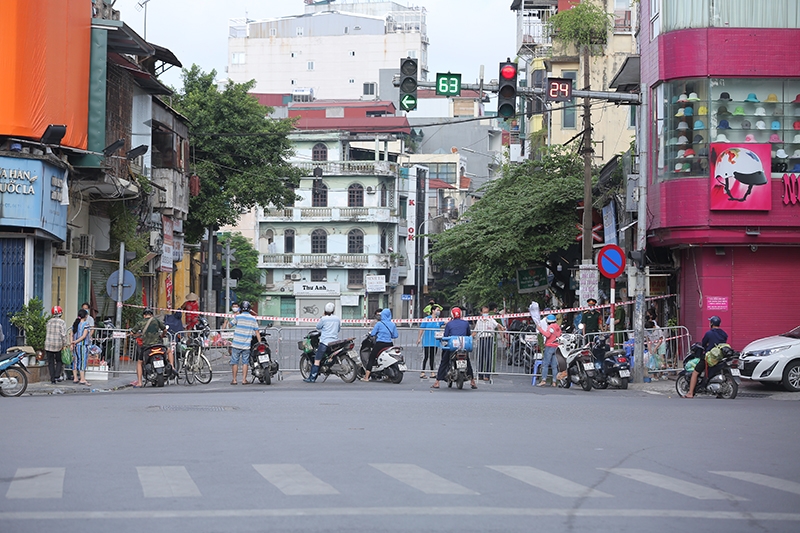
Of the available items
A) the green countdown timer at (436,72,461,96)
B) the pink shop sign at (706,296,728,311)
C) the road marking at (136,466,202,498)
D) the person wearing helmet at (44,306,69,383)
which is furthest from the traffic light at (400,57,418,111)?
the road marking at (136,466,202,498)

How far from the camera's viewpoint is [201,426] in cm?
1449

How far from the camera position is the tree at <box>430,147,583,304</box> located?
37656 millimetres

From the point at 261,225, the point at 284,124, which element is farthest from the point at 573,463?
the point at 261,225

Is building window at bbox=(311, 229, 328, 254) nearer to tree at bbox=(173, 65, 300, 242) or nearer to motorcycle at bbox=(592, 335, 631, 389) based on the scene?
tree at bbox=(173, 65, 300, 242)

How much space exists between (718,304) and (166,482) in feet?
62.0

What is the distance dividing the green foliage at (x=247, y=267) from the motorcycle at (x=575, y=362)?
59579 millimetres

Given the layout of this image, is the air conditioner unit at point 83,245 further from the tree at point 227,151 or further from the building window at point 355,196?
the building window at point 355,196

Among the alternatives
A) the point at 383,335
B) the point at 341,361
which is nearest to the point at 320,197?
the point at 341,361

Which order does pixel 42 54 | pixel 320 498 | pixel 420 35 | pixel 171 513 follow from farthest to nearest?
pixel 420 35 → pixel 42 54 → pixel 320 498 → pixel 171 513

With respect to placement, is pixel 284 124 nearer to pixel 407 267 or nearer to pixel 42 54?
pixel 42 54

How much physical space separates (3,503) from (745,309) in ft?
67.9

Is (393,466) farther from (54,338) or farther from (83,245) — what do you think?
(83,245)

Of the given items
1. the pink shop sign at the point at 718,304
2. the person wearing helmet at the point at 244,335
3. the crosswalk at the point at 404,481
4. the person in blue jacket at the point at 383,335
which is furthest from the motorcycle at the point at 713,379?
the crosswalk at the point at 404,481

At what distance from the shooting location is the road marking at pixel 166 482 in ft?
30.3
